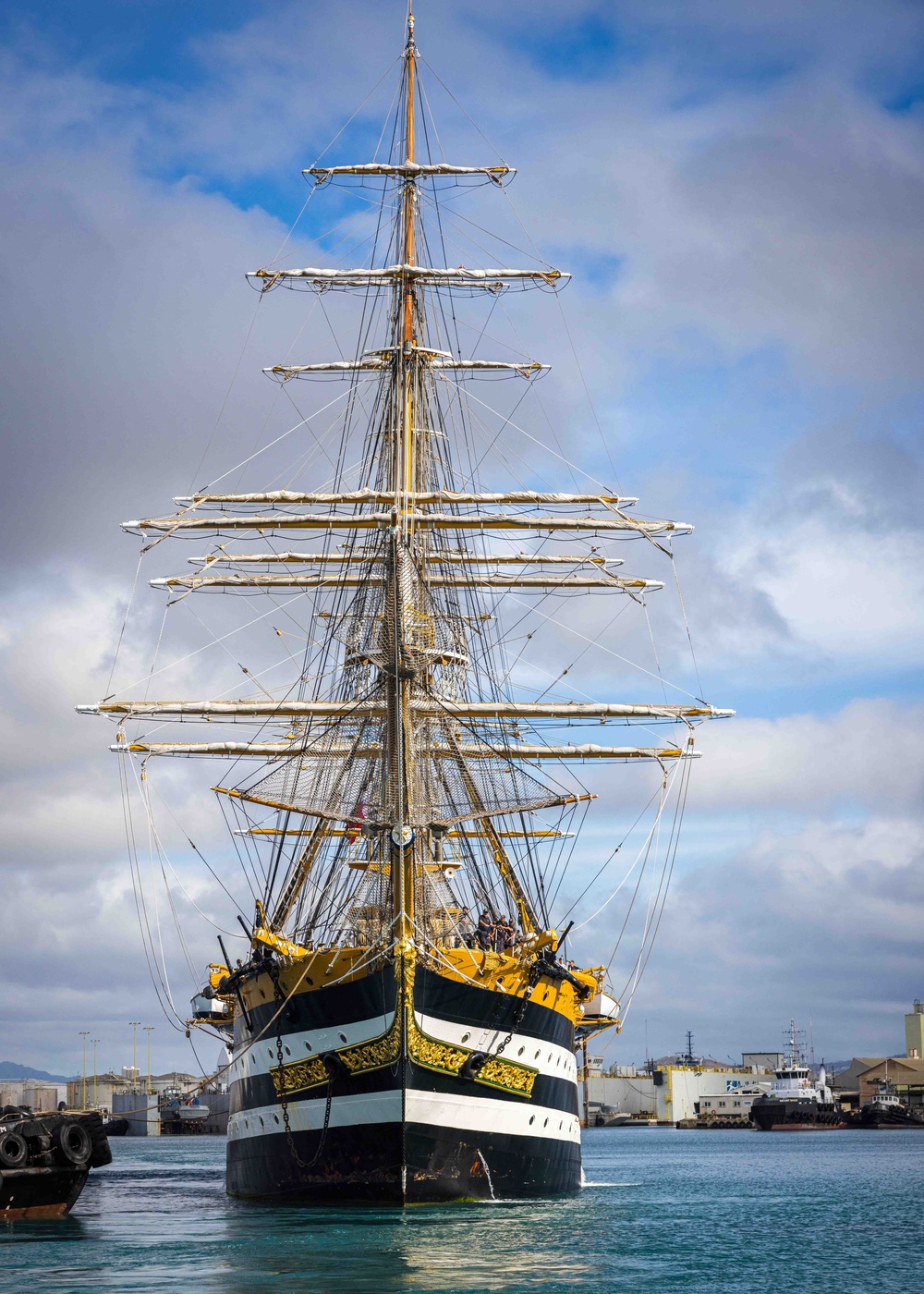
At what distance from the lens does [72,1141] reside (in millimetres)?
37188

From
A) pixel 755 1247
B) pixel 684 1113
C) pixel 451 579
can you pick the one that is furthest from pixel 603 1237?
pixel 684 1113

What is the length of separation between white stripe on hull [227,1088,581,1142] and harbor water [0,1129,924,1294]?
1.77 metres

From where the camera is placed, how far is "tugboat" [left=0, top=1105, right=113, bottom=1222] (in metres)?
35.9

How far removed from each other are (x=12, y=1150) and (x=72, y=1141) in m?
1.63

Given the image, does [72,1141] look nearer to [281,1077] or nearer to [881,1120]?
[281,1077]

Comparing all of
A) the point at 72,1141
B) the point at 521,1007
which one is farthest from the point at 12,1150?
the point at 521,1007

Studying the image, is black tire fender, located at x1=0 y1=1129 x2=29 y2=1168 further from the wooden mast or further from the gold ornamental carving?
the wooden mast

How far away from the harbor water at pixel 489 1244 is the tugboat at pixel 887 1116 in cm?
9102

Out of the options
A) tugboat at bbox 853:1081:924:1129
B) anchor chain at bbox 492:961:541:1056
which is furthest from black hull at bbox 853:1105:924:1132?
anchor chain at bbox 492:961:541:1056

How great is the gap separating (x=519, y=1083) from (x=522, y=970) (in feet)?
8.49

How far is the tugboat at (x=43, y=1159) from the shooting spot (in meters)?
35.9

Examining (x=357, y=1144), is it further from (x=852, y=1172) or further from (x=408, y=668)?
(x=852, y=1172)

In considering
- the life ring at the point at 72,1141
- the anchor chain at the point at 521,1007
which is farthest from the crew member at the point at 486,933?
the life ring at the point at 72,1141

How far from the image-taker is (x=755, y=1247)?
111 ft
